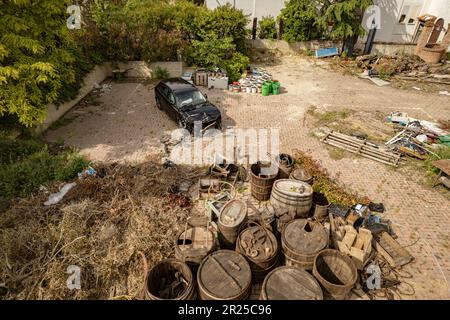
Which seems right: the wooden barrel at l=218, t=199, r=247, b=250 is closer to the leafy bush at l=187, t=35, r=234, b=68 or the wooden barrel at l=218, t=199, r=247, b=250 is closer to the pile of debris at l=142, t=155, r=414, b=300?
the pile of debris at l=142, t=155, r=414, b=300

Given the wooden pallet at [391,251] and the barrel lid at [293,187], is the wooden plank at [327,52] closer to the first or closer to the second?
the barrel lid at [293,187]

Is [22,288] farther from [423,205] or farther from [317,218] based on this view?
[423,205]

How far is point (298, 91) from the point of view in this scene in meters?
18.0

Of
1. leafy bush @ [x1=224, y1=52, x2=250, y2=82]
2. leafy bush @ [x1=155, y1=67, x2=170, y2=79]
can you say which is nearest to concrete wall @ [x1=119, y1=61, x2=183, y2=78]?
leafy bush @ [x1=155, y1=67, x2=170, y2=79]

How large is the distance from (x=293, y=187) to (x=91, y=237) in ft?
20.2

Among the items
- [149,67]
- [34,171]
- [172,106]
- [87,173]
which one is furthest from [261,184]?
[149,67]

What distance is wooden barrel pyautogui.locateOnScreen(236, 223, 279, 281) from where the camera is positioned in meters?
6.52

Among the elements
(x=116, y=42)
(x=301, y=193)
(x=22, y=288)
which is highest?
(x=116, y=42)

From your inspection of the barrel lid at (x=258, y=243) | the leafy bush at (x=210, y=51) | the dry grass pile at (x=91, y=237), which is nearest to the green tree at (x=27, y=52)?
the dry grass pile at (x=91, y=237)

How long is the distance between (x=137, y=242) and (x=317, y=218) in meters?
5.46

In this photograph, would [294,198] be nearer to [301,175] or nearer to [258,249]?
[301,175]

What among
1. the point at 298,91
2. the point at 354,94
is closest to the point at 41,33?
the point at 298,91

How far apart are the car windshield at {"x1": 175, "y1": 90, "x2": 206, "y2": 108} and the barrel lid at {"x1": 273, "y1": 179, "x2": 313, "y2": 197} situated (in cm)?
682

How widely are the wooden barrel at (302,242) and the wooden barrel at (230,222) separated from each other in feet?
4.07
